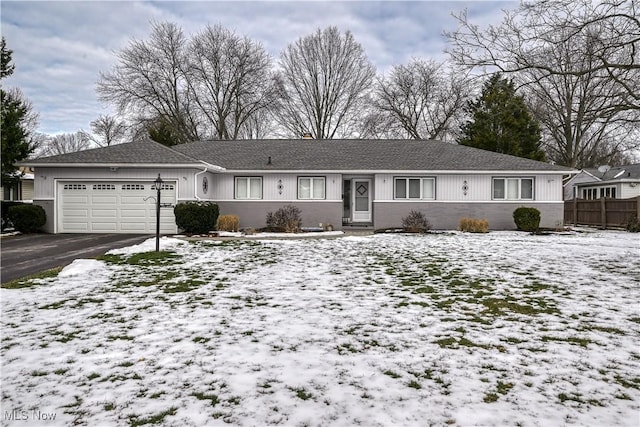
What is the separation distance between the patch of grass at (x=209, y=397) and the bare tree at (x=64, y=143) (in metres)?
53.9

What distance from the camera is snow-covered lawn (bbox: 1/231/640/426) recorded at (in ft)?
8.84

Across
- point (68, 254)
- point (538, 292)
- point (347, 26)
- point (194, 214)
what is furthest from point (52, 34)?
point (347, 26)

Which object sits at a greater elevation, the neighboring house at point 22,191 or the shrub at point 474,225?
the neighboring house at point 22,191

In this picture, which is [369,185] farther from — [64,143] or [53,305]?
[64,143]

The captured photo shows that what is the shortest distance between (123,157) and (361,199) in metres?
10.1

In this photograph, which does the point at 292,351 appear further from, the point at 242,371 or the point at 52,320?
the point at 52,320

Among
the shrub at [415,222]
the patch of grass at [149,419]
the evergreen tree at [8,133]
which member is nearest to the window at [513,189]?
the shrub at [415,222]

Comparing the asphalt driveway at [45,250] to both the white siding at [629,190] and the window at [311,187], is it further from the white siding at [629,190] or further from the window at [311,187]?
the white siding at [629,190]

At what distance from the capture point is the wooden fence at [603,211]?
18.5 m

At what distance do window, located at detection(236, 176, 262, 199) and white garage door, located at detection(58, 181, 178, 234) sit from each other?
3.25 metres

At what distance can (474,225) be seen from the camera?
16.4 meters

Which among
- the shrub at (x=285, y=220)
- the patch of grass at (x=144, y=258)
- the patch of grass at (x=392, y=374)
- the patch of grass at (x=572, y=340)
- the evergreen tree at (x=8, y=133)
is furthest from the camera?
the evergreen tree at (x=8, y=133)

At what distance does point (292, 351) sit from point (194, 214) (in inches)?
454

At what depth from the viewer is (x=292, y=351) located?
3.71 metres
